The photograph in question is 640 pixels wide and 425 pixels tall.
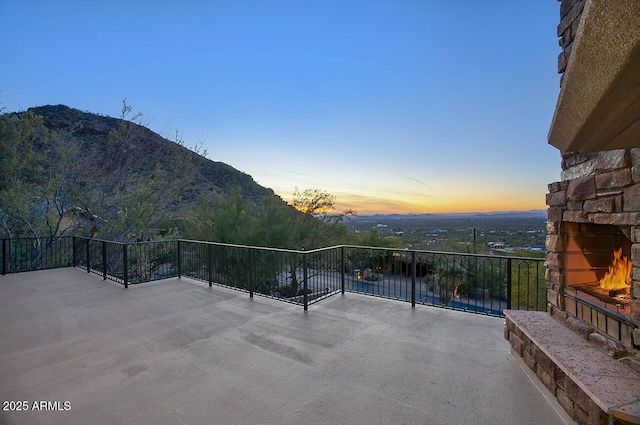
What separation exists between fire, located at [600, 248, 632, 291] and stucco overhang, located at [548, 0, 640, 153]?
2265 mm

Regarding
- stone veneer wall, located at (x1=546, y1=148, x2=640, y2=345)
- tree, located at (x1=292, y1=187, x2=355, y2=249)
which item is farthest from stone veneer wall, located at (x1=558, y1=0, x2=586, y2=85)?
tree, located at (x1=292, y1=187, x2=355, y2=249)

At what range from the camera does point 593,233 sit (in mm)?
2568

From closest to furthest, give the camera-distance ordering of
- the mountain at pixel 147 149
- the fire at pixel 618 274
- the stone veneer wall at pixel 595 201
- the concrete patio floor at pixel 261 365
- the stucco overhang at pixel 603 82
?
1. the stucco overhang at pixel 603 82
2. the stone veneer wall at pixel 595 201
3. the concrete patio floor at pixel 261 365
4. the fire at pixel 618 274
5. the mountain at pixel 147 149

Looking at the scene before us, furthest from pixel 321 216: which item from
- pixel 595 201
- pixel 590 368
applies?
pixel 590 368

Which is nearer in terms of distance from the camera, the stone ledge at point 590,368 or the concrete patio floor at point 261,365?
the stone ledge at point 590,368

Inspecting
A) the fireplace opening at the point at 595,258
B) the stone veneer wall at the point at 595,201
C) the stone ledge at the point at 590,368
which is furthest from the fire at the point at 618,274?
the stone ledge at the point at 590,368

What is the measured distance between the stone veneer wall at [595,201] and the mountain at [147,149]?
9.02m

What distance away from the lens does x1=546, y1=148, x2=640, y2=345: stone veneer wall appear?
1673mm

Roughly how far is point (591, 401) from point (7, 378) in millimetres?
4320

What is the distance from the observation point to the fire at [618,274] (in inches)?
92.8

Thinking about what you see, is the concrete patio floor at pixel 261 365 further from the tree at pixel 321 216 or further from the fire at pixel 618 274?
the tree at pixel 321 216

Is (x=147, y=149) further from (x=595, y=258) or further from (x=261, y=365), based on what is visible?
(x=595, y=258)

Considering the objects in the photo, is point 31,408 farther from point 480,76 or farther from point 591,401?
point 480,76

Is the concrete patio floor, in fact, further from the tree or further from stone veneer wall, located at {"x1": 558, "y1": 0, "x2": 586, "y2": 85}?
the tree
